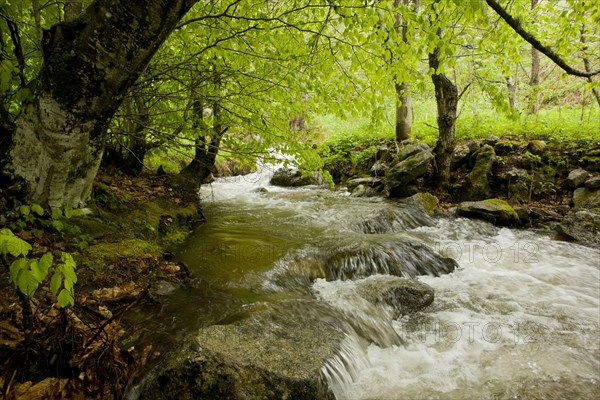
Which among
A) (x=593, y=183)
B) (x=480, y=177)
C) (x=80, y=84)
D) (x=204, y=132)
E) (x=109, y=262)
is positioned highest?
(x=80, y=84)

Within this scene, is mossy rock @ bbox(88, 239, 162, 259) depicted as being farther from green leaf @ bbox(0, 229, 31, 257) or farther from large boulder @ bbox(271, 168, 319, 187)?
large boulder @ bbox(271, 168, 319, 187)

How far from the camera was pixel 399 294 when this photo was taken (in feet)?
13.5

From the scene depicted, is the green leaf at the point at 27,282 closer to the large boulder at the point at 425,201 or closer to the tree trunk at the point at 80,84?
the tree trunk at the point at 80,84

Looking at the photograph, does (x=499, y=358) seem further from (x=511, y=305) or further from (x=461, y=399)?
(x=511, y=305)

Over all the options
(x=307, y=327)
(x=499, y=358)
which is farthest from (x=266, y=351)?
(x=499, y=358)

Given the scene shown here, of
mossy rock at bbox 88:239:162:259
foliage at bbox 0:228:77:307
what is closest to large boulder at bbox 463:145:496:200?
mossy rock at bbox 88:239:162:259

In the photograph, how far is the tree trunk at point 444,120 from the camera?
26.3 ft

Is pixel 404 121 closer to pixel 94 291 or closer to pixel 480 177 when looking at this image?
pixel 480 177

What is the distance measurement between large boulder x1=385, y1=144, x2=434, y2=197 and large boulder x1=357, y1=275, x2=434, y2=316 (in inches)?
201

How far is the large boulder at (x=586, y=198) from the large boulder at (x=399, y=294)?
504 centimetres

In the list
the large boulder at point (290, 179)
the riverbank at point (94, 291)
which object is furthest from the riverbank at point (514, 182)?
the riverbank at point (94, 291)

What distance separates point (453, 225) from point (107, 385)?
7.10 m

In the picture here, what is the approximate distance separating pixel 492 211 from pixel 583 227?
5.20ft

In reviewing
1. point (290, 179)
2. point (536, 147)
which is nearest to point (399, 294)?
point (536, 147)
